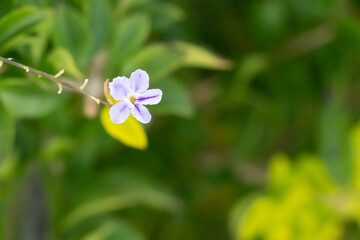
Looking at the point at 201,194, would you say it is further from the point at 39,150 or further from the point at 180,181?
the point at 39,150

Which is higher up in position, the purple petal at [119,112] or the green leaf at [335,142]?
the green leaf at [335,142]

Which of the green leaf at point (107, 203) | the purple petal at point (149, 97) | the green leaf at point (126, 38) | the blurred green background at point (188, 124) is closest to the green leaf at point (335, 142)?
the blurred green background at point (188, 124)

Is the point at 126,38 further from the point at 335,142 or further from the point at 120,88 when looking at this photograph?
the point at 335,142

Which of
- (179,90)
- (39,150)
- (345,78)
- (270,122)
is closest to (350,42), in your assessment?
(345,78)

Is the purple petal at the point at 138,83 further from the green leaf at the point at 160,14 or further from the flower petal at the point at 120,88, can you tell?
the green leaf at the point at 160,14

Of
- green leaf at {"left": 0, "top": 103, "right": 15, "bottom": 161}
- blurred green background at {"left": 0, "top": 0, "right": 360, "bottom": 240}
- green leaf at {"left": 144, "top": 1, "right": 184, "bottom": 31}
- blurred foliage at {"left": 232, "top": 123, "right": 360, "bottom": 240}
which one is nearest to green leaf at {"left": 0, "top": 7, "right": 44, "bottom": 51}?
blurred green background at {"left": 0, "top": 0, "right": 360, "bottom": 240}
